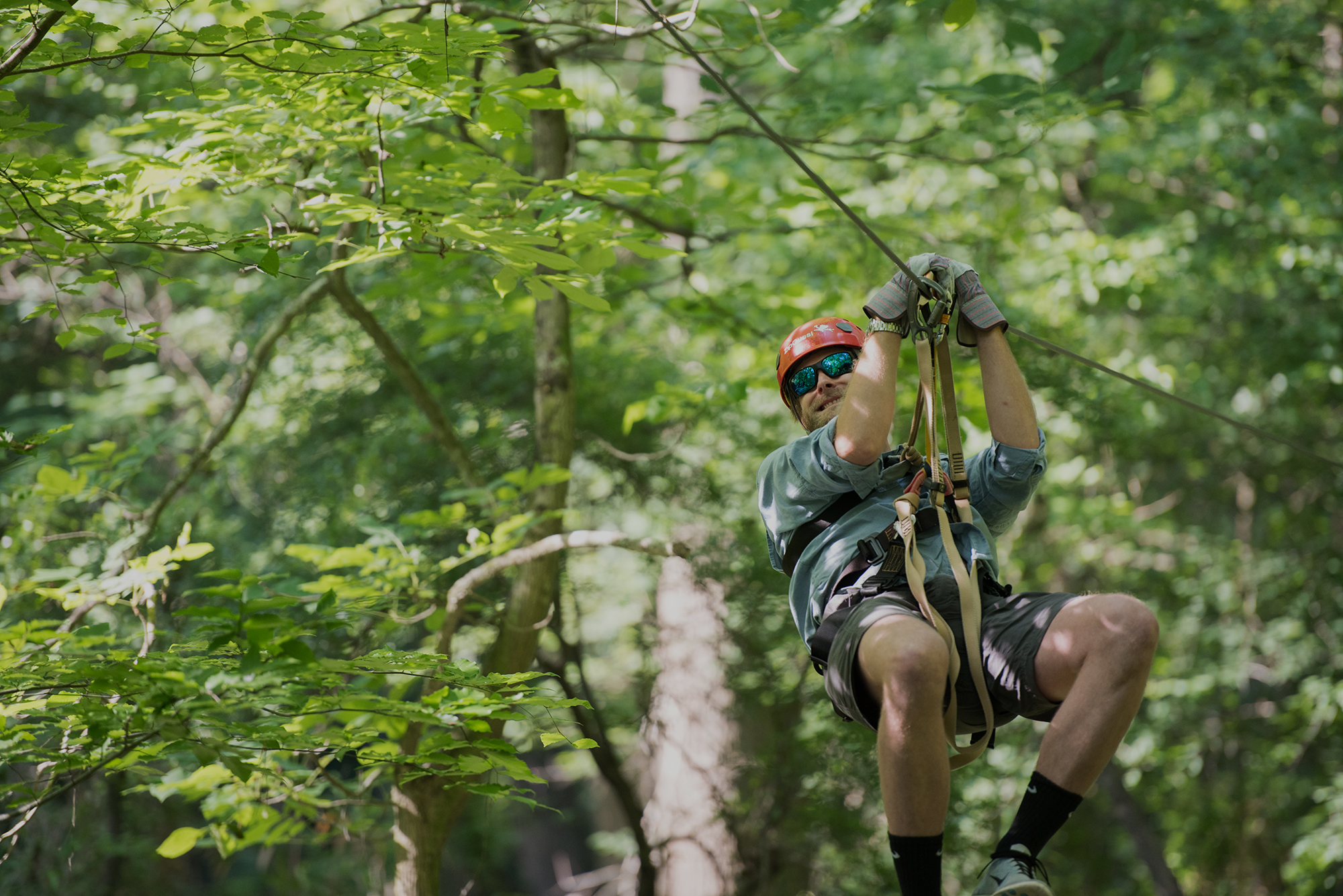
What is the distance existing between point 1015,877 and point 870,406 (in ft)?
3.21

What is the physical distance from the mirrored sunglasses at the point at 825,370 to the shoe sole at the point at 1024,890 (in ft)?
4.36

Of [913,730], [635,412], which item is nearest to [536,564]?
[635,412]

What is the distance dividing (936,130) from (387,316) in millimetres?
3134

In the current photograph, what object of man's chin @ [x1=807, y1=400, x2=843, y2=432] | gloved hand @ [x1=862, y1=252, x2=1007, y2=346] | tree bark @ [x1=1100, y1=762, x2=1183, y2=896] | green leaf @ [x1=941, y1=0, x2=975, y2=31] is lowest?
tree bark @ [x1=1100, y1=762, x2=1183, y2=896]

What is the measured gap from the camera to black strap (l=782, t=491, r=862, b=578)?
2.43 m

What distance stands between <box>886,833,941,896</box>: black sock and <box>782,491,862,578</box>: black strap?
29.6 inches

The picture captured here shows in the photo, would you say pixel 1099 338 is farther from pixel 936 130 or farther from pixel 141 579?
pixel 141 579

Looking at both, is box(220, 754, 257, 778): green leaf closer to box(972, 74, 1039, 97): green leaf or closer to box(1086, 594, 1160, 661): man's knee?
box(1086, 594, 1160, 661): man's knee

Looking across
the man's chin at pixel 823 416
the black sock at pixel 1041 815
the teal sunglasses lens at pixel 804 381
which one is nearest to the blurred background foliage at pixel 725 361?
the teal sunglasses lens at pixel 804 381

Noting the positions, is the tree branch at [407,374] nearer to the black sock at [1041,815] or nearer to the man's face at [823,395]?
the man's face at [823,395]

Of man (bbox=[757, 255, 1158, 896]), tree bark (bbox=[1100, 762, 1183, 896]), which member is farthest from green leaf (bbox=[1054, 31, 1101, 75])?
tree bark (bbox=[1100, 762, 1183, 896])

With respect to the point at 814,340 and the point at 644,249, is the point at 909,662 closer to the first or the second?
the point at 814,340

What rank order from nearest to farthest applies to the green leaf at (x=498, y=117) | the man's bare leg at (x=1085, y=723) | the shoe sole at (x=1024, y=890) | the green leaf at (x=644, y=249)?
the shoe sole at (x=1024, y=890)
the man's bare leg at (x=1085, y=723)
the green leaf at (x=498, y=117)
the green leaf at (x=644, y=249)

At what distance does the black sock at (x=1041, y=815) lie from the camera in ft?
6.22
